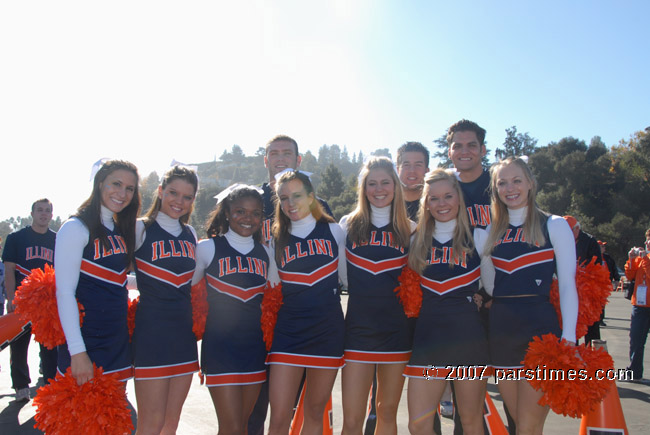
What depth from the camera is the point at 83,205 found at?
2941 mm

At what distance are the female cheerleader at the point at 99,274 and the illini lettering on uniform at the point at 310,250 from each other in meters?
1.02

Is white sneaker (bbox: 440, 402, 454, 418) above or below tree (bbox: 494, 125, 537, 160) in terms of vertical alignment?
below

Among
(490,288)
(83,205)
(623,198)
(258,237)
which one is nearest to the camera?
(83,205)

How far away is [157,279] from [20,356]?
11.3 ft

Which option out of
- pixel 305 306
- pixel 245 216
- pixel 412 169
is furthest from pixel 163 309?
pixel 412 169

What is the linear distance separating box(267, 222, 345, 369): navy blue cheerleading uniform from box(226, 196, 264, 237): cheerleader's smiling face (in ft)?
0.92

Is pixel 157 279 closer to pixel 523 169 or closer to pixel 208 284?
pixel 208 284

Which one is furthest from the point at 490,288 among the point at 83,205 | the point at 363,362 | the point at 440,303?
the point at 83,205

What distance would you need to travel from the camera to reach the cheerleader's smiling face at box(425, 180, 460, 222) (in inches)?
126

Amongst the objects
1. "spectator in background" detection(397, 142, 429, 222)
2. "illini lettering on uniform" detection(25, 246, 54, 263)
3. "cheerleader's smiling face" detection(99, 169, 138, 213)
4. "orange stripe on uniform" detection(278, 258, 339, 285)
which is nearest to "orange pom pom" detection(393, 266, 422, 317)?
"orange stripe on uniform" detection(278, 258, 339, 285)

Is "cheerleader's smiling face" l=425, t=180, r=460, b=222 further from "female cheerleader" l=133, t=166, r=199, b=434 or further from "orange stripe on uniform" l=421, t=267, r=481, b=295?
"female cheerleader" l=133, t=166, r=199, b=434

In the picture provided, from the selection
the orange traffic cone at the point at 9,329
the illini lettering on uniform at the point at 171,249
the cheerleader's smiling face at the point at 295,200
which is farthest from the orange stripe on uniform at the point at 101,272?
the orange traffic cone at the point at 9,329

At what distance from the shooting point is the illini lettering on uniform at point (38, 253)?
5.78m

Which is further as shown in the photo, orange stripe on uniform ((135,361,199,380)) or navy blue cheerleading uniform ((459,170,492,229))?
navy blue cheerleading uniform ((459,170,492,229))
